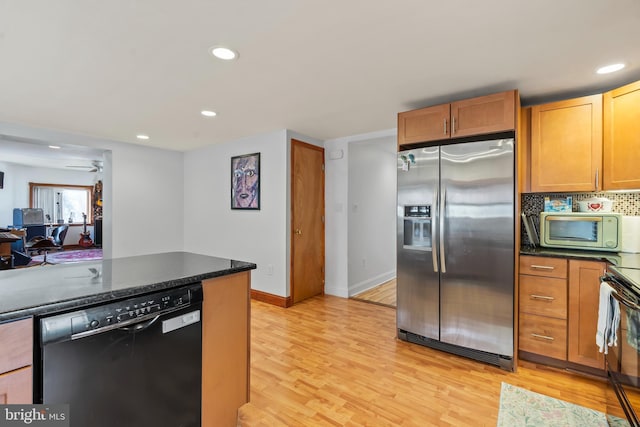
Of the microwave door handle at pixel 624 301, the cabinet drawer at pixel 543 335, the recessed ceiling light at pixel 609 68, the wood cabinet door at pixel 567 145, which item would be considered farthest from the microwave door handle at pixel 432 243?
the recessed ceiling light at pixel 609 68

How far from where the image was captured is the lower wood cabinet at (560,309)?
2.18 m

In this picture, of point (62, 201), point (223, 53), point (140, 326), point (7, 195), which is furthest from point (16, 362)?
point (62, 201)

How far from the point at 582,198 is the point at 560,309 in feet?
3.67

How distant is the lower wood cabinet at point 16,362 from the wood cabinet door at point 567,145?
3377mm

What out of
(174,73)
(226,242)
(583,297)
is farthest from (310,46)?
(226,242)

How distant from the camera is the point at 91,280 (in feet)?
4.22

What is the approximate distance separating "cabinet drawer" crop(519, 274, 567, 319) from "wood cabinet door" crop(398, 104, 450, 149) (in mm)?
1412

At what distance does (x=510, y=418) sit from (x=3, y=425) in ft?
7.82

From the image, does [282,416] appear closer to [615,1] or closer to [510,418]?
[510,418]

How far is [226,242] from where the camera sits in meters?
4.63

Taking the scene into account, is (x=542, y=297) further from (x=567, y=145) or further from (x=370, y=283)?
(x=370, y=283)

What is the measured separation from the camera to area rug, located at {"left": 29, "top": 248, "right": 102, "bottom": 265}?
22.5 ft

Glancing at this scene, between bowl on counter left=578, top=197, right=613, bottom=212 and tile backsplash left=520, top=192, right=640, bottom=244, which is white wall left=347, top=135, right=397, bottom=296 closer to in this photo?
tile backsplash left=520, top=192, right=640, bottom=244

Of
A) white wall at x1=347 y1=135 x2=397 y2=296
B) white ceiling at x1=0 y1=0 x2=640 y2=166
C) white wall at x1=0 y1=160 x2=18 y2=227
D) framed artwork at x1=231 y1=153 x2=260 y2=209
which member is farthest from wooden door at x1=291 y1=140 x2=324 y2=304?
white wall at x1=0 y1=160 x2=18 y2=227
